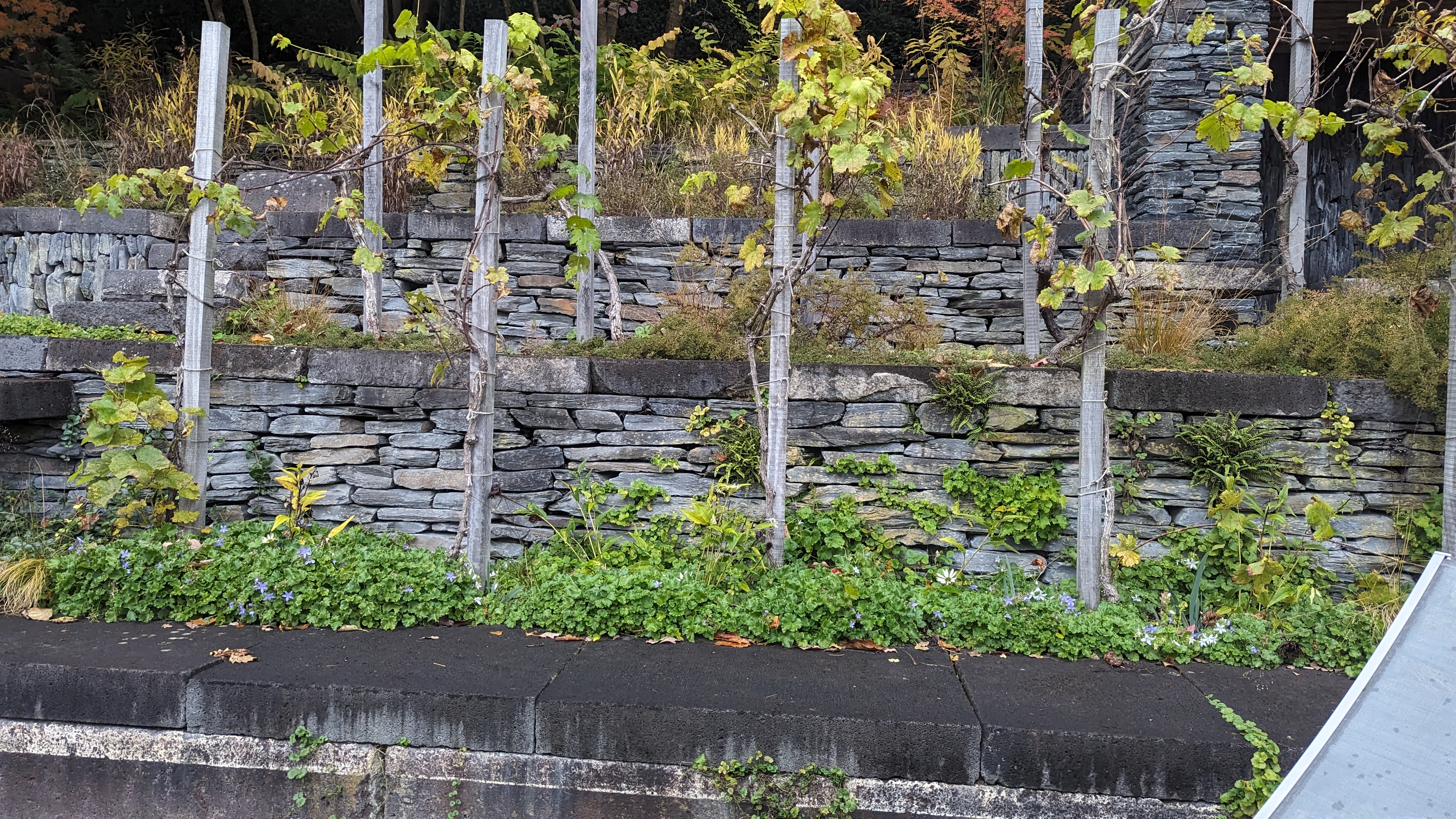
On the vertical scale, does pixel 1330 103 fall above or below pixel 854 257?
above

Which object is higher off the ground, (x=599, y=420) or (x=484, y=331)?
(x=484, y=331)

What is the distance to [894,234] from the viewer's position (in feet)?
16.4

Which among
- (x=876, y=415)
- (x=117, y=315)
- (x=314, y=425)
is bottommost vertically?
(x=314, y=425)

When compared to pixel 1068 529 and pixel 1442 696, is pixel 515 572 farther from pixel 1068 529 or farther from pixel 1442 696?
pixel 1442 696

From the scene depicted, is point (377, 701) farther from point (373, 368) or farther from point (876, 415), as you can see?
point (876, 415)

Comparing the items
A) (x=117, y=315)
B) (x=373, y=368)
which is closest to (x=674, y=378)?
(x=373, y=368)

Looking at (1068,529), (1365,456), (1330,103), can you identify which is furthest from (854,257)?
(1330,103)

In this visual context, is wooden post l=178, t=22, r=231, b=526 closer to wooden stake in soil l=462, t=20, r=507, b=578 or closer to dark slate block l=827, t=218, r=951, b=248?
wooden stake in soil l=462, t=20, r=507, b=578

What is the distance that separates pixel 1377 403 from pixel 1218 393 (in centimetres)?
59

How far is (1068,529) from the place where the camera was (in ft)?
11.4

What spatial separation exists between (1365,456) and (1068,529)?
117 centimetres

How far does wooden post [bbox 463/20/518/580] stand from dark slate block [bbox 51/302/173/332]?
2413mm

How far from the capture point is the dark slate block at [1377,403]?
10.8 ft

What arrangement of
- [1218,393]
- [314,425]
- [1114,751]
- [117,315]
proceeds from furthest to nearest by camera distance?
[117,315] → [314,425] → [1218,393] → [1114,751]
